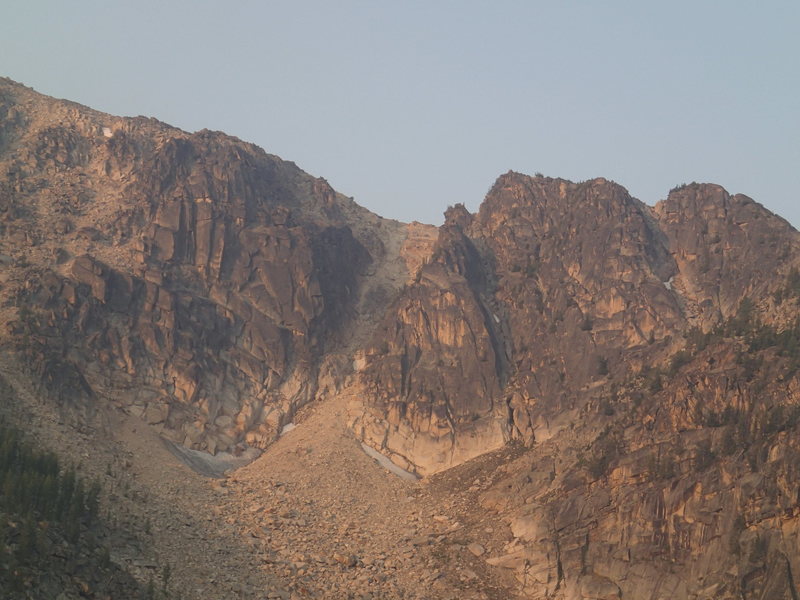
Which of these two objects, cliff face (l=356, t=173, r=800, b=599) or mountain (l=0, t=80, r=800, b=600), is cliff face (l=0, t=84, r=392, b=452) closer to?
mountain (l=0, t=80, r=800, b=600)

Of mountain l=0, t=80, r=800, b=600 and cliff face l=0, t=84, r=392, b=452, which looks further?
cliff face l=0, t=84, r=392, b=452

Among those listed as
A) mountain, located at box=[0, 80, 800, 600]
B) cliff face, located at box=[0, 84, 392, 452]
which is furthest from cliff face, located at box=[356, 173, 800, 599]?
cliff face, located at box=[0, 84, 392, 452]

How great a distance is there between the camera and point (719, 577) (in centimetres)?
5738

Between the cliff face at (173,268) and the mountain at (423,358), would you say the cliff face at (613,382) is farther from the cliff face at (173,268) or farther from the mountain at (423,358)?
the cliff face at (173,268)

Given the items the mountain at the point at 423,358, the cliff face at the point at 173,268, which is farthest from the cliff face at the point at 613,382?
the cliff face at the point at 173,268

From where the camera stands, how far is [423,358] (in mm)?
88062

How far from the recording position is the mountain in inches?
2442

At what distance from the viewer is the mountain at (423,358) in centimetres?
6203

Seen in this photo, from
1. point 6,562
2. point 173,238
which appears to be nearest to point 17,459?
point 6,562

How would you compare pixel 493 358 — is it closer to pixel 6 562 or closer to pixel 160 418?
pixel 160 418

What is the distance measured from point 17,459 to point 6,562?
14.5 m

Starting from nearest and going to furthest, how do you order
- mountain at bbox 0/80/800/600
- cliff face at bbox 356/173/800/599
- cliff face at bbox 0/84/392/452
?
1. cliff face at bbox 356/173/800/599
2. mountain at bbox 0/80/800/600
3. cliff face at bbox 0/84/392/452

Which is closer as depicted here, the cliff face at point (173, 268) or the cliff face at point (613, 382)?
the cliff face at point (613, 382)

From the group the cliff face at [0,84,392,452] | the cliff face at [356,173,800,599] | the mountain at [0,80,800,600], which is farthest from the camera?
the cliff face at [0,84,392,452]
